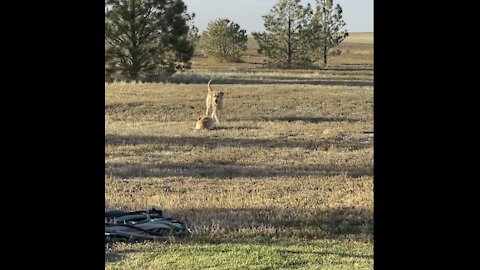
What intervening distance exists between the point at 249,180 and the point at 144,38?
58.7 ft

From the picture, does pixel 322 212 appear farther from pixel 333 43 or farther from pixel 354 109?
pixel 333 43

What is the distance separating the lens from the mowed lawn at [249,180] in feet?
14.4

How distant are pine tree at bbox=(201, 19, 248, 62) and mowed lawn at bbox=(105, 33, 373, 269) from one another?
2316 cm

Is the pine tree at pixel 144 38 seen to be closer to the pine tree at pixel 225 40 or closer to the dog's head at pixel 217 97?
the dog's head at pixel 217 97

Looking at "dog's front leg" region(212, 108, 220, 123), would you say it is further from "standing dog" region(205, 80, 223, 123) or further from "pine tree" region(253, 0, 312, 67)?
"pine tree" region(253, 0, 312, 67)

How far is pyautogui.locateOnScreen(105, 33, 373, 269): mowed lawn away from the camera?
4.39m

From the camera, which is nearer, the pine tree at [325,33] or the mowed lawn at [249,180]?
the mowed lawn at [249,180]

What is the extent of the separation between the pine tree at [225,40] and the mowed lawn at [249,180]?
23.2 metres

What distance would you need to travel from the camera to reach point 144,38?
80.6 ft

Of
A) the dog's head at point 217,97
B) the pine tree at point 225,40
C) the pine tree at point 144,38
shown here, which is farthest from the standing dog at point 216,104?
the pine tree at point 225,40

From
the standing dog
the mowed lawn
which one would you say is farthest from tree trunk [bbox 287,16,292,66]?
the standing dog

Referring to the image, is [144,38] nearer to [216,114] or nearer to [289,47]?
[216,114]
